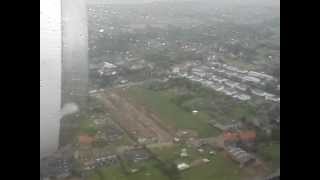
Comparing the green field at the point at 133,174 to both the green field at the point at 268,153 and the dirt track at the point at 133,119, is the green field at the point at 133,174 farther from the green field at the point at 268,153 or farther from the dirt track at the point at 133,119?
the green field at the point at 268,153

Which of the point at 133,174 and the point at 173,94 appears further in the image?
the point at 173,94

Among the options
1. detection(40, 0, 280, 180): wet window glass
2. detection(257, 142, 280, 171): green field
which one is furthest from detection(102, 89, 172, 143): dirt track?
detection(257, 142, 280, 171): green field

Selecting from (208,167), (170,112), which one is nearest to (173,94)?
(170,112)

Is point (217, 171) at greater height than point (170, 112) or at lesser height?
lesser

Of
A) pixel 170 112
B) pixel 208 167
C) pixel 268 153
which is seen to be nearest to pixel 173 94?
pixel 170 112

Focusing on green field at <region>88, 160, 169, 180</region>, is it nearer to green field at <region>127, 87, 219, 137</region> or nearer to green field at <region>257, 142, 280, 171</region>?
green field at <region>127, 87, 219, 137</region>

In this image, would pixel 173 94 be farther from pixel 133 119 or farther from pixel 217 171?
pixel 217 171

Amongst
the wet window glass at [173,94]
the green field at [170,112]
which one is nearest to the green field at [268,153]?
the wet window glass at [173,94]

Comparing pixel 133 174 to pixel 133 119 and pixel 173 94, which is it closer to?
pixel 133 119
